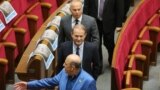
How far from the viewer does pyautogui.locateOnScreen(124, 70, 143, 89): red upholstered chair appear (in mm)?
1168

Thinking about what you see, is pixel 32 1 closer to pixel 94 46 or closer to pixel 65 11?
pixel 65 11

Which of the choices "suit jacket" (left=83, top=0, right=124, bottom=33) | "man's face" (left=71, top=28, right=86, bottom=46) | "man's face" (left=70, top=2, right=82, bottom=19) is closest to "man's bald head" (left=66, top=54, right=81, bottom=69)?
"man's face" (left=71, top=28, right=86, bottom=46)

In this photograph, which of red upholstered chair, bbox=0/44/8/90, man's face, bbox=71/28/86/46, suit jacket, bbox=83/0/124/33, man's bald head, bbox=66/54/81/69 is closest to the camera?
man's bald head, bbox=66/54/81/69

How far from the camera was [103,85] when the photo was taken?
1.48 metres

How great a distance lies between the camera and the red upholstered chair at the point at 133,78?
1.17 metres

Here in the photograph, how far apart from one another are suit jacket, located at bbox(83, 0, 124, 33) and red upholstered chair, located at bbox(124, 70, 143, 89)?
260 millimetres

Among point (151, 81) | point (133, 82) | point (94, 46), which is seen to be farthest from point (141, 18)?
point (94, 46)

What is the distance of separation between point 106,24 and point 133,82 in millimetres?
281

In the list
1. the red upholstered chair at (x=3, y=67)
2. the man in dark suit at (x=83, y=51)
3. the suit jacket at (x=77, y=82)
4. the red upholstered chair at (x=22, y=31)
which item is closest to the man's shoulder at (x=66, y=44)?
the man in dark suit at (x=83, y=51)

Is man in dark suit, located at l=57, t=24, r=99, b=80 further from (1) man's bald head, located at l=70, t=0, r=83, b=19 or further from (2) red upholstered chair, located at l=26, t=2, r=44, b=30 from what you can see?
(2) red upholstered chair, located at l=26, t=2, r=44, b=30

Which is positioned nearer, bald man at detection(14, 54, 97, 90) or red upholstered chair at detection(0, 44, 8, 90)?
bald man at detection(14, 54, 97, 90)

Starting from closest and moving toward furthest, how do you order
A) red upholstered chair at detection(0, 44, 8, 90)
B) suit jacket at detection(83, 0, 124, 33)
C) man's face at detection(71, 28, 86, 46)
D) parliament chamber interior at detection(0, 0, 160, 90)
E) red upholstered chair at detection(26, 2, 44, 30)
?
1. man's face at detection(71, 28, 86, 46)
2. parliament chamber interior at detection(0, 0, 160, 90)
3. red upholstered chair at detection(0, 44, 8, 90)
4. suit jacket at detection(83, 0, 124, 33)
5. red upholstered chair at detection(26, 2, 44, 30)

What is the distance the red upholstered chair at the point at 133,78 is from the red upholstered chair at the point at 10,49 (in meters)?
0.40

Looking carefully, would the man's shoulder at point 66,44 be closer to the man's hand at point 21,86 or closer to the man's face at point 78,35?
the man's face at point 78,35
